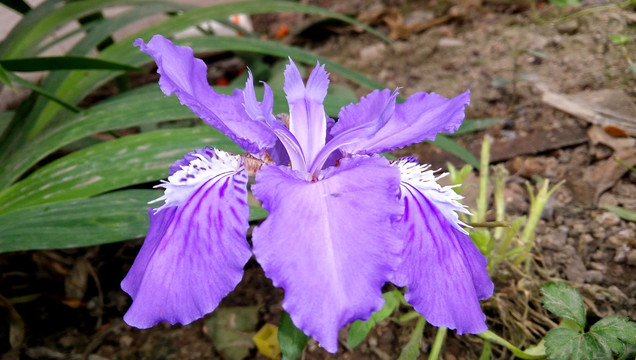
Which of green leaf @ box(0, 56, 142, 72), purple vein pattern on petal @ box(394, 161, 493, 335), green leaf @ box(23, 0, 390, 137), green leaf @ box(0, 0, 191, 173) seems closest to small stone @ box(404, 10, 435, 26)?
green leaf @ box(23, 0, 390, 137)

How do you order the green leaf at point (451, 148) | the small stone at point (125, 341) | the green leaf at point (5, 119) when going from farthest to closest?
the green leaf at point (5, 119) < the green leaf at point (451, 148) < the small stone at point (125, 341)

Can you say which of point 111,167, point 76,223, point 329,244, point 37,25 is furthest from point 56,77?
point 329,244

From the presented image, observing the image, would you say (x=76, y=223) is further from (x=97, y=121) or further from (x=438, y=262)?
(x=438, y=262)

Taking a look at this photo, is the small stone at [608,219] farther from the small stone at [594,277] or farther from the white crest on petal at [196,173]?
the white crest on petal at [196,173]

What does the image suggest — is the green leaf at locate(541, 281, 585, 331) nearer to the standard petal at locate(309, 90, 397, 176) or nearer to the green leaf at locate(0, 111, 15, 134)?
the standard petal at locate(309, 90, 397, 176)

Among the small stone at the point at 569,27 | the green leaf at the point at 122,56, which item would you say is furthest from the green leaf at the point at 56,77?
the small stone at the point at 569,27

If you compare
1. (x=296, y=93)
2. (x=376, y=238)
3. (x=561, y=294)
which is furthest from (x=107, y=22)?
(x=561, y=294)
